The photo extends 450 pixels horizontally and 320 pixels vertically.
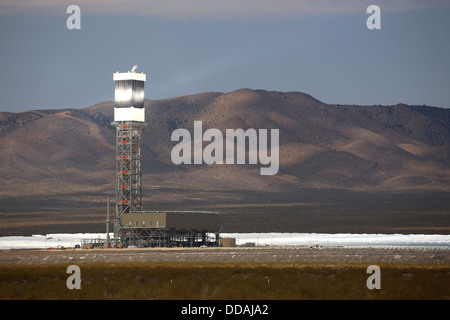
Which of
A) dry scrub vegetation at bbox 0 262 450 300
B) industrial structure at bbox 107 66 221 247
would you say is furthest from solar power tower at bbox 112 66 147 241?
dry scrub vegetation at bbox 0 262 450 300

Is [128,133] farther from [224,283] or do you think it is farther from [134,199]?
[224,283]

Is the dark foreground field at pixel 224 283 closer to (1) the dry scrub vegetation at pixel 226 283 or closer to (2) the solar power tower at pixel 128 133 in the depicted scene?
(1) the dry scrub vegetation at pixel 226 283

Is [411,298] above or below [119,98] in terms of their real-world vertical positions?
below

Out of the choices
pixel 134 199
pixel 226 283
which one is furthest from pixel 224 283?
pixel 134 199
